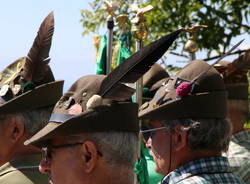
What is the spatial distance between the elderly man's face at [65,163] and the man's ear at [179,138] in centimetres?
74

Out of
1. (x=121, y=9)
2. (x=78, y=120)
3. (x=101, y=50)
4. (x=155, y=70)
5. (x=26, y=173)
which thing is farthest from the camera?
(x=121, y=9)

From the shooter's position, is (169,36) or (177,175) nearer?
(169,36)

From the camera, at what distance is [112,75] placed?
361 centimetres

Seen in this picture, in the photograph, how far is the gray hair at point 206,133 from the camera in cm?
391

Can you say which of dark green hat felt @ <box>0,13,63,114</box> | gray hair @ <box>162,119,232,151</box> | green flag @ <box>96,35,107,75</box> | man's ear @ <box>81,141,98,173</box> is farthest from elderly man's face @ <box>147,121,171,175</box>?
green flag @ <box>96,35,107,75</box>

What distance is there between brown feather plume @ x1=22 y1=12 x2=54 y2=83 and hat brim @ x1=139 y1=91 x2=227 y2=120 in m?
0.91

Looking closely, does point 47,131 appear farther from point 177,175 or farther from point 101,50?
point 101,50

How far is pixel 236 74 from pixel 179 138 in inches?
61.0

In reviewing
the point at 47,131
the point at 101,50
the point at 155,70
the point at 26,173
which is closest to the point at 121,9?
the point at 101,50

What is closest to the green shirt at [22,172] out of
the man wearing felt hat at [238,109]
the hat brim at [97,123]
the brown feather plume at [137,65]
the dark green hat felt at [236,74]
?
the hat brim at [97,123]

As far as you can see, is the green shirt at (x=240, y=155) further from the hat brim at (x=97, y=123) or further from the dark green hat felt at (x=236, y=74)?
the hat brim at (x=97, y=123)

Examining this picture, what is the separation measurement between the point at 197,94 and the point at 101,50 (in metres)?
3.35

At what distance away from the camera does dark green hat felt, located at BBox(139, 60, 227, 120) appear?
3992 millimetres

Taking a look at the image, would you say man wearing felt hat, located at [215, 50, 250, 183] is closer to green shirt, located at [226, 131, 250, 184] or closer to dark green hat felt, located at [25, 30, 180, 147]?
green shirt, located at [226, 131, 250, 184]
